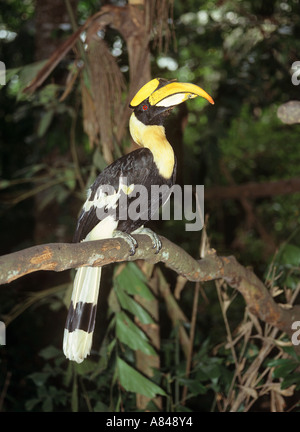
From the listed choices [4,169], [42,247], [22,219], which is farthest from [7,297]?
[22,219]

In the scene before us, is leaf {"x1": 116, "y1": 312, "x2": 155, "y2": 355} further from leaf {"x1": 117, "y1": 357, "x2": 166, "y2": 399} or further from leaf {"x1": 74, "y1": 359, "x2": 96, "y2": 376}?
leaf {"x1": 74, "y1": 359, "x2": 96, "y2": 376}

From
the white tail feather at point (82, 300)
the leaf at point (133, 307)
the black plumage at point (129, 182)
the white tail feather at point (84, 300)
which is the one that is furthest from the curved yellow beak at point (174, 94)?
the leaf at point (133, 307)

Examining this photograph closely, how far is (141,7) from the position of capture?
1.56m

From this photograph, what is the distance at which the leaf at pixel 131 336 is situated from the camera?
133 centimetres

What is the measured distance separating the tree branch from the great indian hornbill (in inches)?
1.7

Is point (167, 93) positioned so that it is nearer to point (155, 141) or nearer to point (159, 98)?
point (159, 98)

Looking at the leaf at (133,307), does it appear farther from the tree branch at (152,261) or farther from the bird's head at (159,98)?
the bird's head at (159,98)

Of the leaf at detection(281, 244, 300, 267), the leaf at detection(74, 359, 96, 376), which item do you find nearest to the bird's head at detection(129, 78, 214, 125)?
the leaf at detection(281, 244, 300, 267)

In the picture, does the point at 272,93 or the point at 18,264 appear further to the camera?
the point at 272,93

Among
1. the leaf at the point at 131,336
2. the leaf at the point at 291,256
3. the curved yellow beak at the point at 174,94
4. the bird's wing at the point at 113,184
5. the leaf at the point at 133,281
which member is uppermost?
the curved yellow beak at the point at 174,94

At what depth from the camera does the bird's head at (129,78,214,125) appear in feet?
3.42

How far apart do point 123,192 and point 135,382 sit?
54 cm
